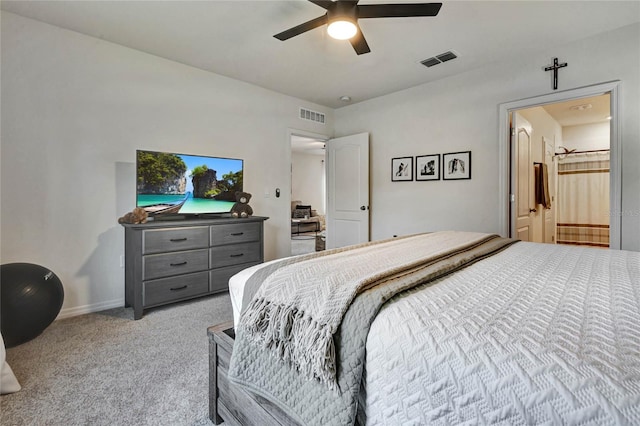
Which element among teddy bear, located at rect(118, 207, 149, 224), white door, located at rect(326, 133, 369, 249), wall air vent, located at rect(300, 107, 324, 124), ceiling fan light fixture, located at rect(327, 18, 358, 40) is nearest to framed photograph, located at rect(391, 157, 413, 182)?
white door, located at rect(326, 133, 369, 249)

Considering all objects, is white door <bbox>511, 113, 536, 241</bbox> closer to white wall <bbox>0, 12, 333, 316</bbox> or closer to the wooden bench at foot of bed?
the wooden bench at foot of bed

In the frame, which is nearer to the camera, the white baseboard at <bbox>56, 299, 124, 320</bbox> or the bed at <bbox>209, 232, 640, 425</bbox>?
the bed at <bbox>209, 232, 640, 425</bbox>

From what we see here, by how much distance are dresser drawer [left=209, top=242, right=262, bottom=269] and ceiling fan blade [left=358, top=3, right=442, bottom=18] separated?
7.93 feet

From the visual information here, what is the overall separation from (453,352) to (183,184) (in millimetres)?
3107

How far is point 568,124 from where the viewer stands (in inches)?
221

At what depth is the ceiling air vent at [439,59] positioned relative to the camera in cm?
317

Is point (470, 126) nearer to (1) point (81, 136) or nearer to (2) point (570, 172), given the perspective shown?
(2) point (570, 172)

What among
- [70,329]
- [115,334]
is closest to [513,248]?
[115,334]

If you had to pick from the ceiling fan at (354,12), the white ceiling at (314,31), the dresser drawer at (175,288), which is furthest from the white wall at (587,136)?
the dresser drawer at (175,288)

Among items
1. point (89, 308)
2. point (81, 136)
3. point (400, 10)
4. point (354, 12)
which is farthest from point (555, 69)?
point (89, 308)

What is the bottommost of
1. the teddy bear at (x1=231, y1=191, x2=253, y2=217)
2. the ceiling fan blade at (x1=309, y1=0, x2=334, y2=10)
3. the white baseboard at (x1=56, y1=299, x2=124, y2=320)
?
the white baseboard at (x1=56, y1=299, x2=124, y2=320)

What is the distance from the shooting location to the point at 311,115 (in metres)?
4.76

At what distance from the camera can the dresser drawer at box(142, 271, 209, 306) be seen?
8.96 ft

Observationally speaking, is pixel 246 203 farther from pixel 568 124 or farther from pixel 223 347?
pixel 568 124
